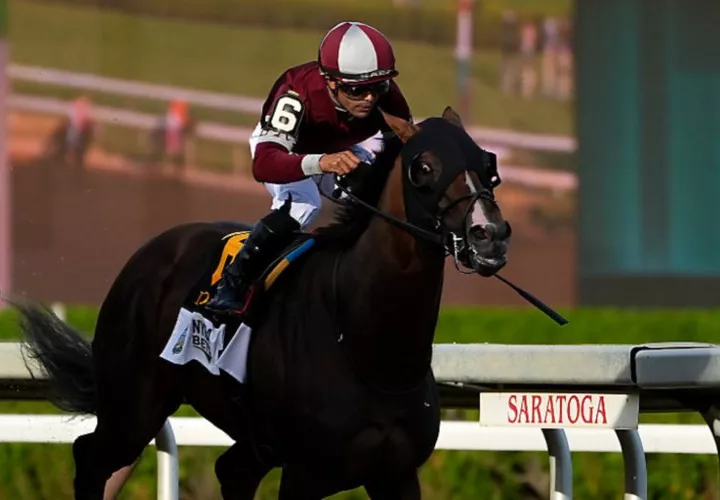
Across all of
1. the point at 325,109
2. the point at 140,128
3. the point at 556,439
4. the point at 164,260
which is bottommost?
the point at 140,128

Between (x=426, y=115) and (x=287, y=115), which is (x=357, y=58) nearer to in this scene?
(x=287, y=115)

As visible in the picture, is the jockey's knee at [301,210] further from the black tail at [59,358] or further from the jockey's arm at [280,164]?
the black tail at [59,358]

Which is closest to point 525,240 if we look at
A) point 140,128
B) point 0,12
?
point 140,128

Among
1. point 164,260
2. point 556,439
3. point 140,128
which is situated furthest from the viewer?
point 140,128

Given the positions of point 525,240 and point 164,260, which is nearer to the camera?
point 164,260

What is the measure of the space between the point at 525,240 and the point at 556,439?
11490mm

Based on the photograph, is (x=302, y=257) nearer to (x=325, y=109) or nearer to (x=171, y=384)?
(x=325, y=109)

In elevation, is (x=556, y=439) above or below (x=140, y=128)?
above

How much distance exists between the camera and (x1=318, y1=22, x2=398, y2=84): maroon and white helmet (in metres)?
5.12

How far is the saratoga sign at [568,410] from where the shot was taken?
531 cm

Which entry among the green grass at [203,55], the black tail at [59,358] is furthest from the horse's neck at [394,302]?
the green grass at [203,55]

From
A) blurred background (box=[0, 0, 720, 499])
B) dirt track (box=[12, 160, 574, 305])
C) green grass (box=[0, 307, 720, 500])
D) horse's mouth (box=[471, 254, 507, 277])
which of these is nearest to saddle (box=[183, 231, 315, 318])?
horse's mouth (box=[471, 254, 507, 277])

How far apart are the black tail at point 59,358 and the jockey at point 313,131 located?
0.95 m

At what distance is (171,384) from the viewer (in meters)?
5.97
